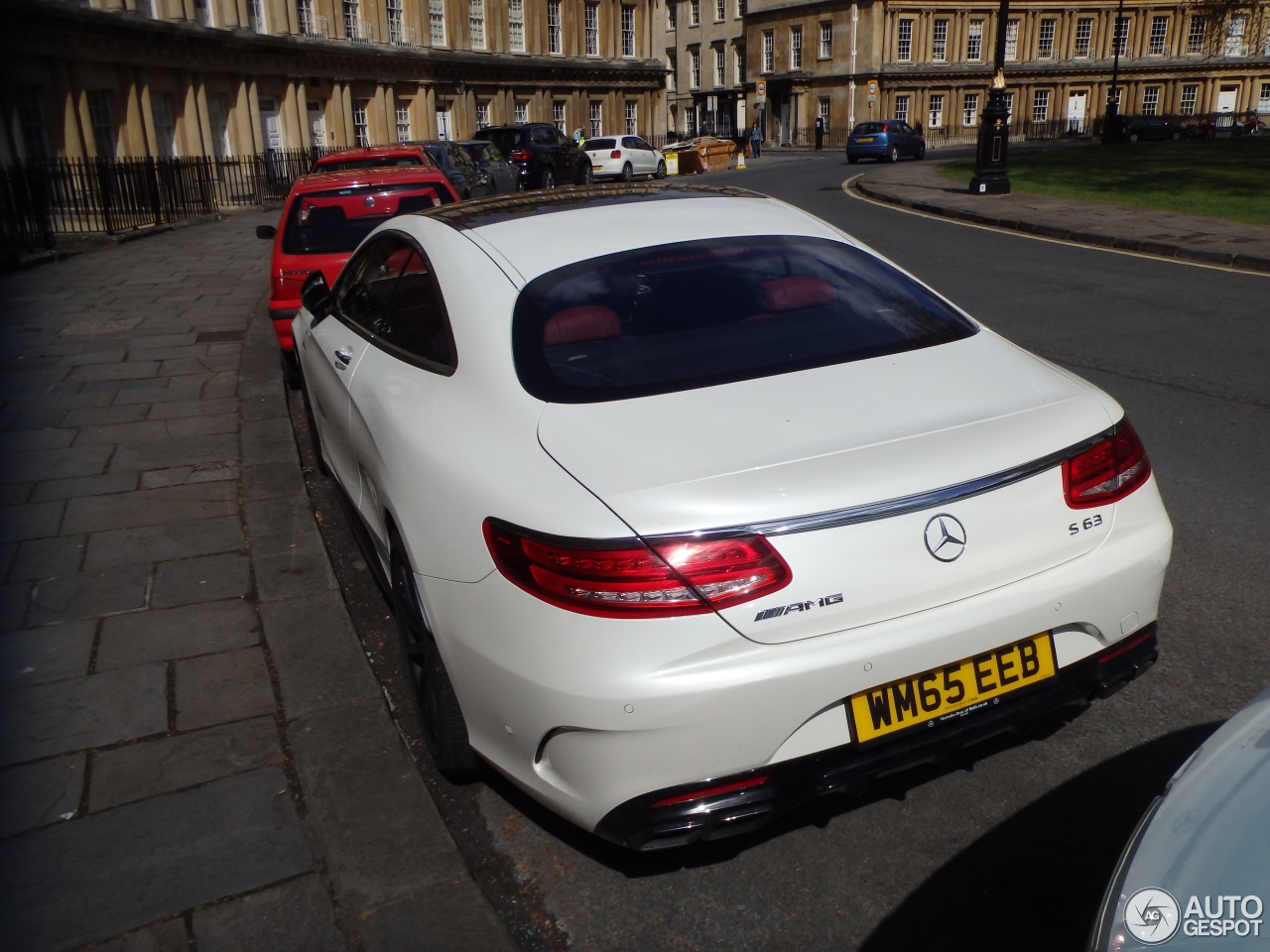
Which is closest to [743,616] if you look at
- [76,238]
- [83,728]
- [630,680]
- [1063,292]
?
[630,680]

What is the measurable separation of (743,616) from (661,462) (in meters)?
0.40

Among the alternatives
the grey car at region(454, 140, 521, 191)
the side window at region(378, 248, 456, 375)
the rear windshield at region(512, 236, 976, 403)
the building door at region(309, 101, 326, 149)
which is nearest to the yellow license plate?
the rear windshield at region(512, 236, 976, 403)

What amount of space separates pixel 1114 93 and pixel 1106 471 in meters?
72.5

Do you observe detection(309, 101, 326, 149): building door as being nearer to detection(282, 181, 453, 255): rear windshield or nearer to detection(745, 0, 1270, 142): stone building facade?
detection(282, 181, 453, 255): rear windshield

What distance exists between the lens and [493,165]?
2433cm

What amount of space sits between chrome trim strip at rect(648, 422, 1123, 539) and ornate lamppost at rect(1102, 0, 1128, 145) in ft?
183

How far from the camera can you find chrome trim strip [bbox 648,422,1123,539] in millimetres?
2408

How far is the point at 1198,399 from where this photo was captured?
6695 millimetres

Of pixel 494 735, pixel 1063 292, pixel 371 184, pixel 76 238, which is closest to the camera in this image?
pixel 494 735

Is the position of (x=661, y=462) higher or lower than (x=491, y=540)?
higher

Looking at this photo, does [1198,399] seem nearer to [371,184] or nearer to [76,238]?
[371,184]

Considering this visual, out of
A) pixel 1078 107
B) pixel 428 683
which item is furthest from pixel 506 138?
pixel 1078 107

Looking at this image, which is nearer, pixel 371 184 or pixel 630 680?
pixel 630 680

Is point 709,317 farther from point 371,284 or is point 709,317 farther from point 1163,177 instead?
point 1163,177
